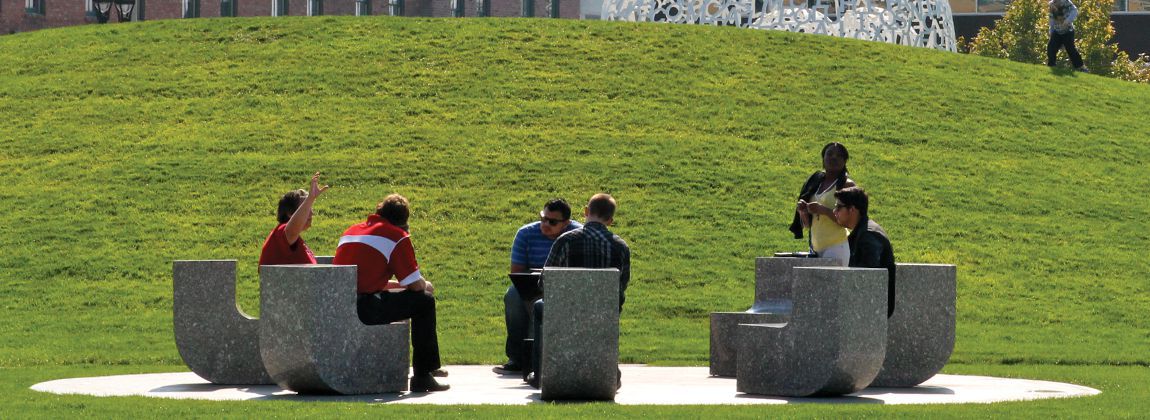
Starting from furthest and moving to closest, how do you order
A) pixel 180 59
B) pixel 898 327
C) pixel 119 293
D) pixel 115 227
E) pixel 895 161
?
1. pixel 180 59
2. pixel 895 161
3. pixel 115 227
4. pixel 119 293
5. pixel 898 327

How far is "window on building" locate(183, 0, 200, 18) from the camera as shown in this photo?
71.6 m

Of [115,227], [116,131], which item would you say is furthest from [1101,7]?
[115,227]

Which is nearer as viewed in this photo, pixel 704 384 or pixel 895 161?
pixel 704 384

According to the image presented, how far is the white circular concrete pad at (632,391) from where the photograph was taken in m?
11.3

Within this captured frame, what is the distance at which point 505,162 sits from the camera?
27.8 meters

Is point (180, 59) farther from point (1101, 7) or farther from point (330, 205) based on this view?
point (1101, 7)

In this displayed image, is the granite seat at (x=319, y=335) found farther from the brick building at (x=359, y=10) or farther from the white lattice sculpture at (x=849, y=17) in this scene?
the brick building at (x=359, y=10)

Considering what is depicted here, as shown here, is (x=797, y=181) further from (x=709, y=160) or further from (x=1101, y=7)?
(x=1101, y=7)

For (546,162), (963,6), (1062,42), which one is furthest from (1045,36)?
(546,162)

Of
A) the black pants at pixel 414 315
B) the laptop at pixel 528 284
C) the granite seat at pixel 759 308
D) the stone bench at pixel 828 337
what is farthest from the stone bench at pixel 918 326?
the black pants at pixel 414 315

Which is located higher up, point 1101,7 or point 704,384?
point 1101,7

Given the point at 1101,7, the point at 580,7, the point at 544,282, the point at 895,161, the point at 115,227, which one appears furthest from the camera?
the point at 580,7

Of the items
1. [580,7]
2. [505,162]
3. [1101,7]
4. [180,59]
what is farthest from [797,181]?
[580,7]

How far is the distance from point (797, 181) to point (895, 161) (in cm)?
259
